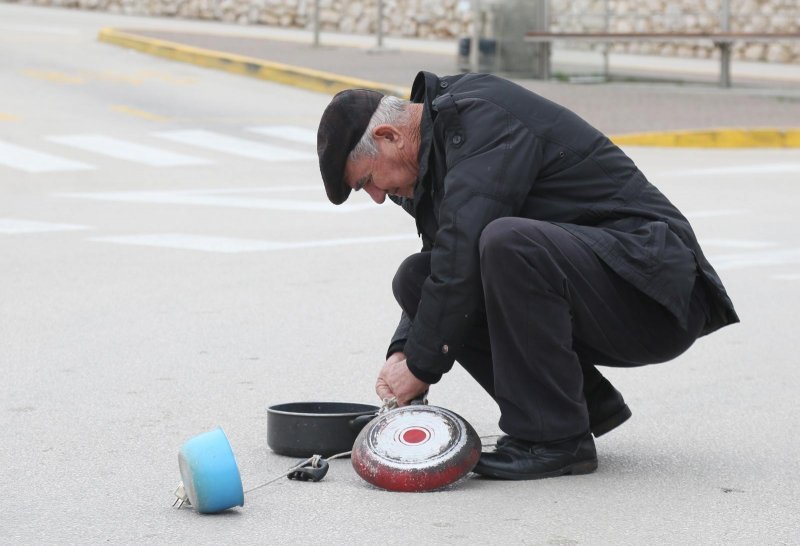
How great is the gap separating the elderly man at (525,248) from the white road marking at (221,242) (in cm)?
431

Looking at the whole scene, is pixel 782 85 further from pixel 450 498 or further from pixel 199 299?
pixel 450 498

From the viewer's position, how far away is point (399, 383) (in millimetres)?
3836

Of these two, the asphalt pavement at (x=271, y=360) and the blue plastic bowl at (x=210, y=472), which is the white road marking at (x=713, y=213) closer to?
the asphalt pavement at (x=271, y=360)

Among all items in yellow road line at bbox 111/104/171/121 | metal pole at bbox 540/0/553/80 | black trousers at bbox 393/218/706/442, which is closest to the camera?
black trousers at bbox 393/218/706/442

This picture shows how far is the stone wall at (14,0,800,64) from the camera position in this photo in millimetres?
18062

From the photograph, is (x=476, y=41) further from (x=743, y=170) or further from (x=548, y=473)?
(x=548, y=473)

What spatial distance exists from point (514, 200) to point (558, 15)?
15.1m

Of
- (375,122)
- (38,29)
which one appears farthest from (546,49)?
(375,122)

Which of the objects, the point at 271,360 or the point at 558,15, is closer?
the point at 271,360

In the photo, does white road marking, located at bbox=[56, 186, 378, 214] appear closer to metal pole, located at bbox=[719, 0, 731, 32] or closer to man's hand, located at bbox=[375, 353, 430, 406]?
man's hand, located at bbox=[375, 353, 430, 406]

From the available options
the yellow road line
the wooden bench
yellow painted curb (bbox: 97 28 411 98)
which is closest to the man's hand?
the yellow road line

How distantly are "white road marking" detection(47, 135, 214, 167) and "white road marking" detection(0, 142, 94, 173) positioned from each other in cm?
48

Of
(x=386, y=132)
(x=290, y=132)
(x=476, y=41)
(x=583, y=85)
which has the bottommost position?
(x=290, y=132)

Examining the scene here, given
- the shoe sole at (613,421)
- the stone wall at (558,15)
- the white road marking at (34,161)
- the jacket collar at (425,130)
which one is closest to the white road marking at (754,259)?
the shoe sole at (613,421)
